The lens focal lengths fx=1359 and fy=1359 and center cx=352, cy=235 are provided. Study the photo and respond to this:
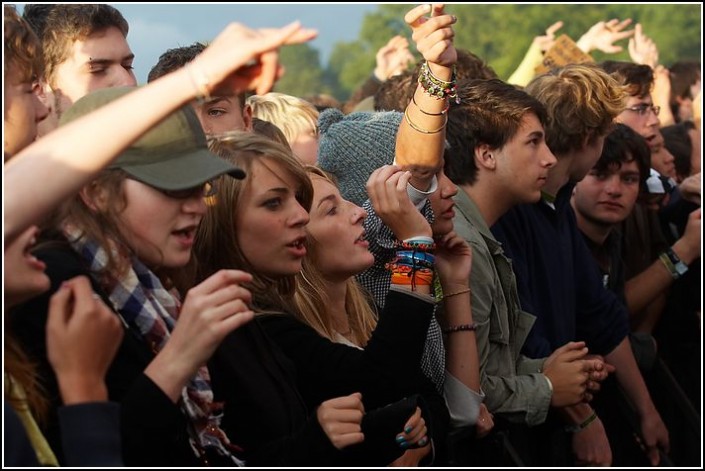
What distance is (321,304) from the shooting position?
4145mm

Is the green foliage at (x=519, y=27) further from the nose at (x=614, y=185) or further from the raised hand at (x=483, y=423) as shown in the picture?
the raised hand at (x=483, y=423)

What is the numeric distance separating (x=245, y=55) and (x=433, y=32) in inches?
75.9

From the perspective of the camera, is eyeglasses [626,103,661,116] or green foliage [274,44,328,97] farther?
green foliage [274,44,328,97]

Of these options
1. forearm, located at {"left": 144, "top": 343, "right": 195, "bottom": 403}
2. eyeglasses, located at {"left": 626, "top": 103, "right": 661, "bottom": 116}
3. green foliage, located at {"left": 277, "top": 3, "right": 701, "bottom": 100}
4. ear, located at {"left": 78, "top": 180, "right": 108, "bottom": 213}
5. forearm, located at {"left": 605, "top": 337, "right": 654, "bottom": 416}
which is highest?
ear, located at {"left": 78, "top": 180, "right": 108, "bottom": 213}

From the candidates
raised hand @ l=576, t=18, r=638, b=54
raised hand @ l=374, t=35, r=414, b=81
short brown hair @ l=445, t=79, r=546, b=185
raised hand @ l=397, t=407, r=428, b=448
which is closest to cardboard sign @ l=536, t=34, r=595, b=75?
raised hand @ l=576, t=18, r=638, b=54

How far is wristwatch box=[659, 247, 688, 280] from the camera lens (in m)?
6.82

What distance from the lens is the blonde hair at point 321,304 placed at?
13.3 feet

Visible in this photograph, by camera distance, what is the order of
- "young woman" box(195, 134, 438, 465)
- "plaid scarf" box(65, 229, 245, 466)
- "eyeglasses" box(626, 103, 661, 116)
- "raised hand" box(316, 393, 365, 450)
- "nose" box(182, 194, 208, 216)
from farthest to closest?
1. "eyeglasses" box(626, 103, 661, 116)
2. "young woman" box(195, 134, 438, 465)
3. "raised hand" box(316, 393, 365, 450)
4. "nose" box(182, 194, 208, 216)
5. "plaid scarf" box(65, 229, 245, 466)

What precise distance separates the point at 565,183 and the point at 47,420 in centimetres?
348

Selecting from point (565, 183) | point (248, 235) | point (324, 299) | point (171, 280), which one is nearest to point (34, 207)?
point (171, 280)

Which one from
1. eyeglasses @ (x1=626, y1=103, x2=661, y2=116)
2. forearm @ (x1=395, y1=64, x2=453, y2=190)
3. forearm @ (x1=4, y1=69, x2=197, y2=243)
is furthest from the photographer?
eyeglasses @ (x1=626, y1=103, x2=661, y2=116)

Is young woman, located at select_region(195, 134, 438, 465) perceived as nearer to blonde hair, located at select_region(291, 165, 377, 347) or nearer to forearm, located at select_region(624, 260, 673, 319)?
blonde hair, located at select_region(291, 165, 377, 347)

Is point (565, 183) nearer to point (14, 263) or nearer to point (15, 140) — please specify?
point (15, 140)

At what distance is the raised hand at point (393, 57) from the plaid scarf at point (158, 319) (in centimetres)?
747
